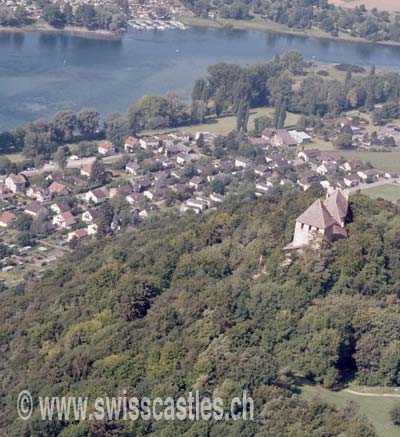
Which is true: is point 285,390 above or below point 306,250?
below

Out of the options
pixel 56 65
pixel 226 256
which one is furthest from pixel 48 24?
pixel 226 256

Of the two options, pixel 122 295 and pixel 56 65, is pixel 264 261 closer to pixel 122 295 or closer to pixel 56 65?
pixel 122 295

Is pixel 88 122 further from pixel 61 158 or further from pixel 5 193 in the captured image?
pixel 5 193

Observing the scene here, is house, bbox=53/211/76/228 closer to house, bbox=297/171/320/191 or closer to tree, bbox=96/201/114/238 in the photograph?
tree, bbox=96/201/114/238

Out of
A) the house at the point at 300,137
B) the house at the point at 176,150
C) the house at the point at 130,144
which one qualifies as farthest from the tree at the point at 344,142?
the house at the point at 130,144

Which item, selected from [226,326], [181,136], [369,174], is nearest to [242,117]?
[181,136]

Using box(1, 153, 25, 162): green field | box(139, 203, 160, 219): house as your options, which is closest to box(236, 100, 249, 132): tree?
box(139, 203, 160, 219): house
